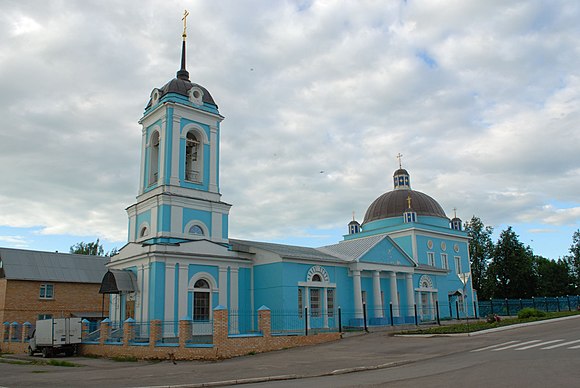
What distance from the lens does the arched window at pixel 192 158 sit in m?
26.5

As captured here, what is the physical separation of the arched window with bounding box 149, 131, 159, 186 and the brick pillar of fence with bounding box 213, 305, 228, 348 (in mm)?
10772

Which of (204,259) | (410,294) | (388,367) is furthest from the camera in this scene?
(410,294)

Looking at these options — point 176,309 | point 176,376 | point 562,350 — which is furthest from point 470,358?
point 176,309

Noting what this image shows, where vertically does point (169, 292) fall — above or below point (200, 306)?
above

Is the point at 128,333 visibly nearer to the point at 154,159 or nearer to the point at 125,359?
the point at 125,359

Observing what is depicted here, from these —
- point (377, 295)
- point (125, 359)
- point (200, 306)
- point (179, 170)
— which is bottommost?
point (125, 359)

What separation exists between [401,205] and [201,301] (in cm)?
2216

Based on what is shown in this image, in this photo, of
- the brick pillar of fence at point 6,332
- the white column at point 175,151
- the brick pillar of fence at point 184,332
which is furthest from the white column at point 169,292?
the brick pillar of fence at point 6,332

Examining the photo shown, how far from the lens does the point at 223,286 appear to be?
24781mm

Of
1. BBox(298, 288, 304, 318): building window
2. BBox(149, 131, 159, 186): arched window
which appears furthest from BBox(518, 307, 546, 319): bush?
BBox(149, 131, 159, 186): arched window

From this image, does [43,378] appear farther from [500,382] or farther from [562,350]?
[562,350]

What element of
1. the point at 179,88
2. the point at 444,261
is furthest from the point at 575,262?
the point at 179,88

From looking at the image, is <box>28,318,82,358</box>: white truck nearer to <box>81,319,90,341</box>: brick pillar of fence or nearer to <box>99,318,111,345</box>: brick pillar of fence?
<box>81,319,90,341</box>: brick pillar of fence

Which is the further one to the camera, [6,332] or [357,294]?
[6,332]
